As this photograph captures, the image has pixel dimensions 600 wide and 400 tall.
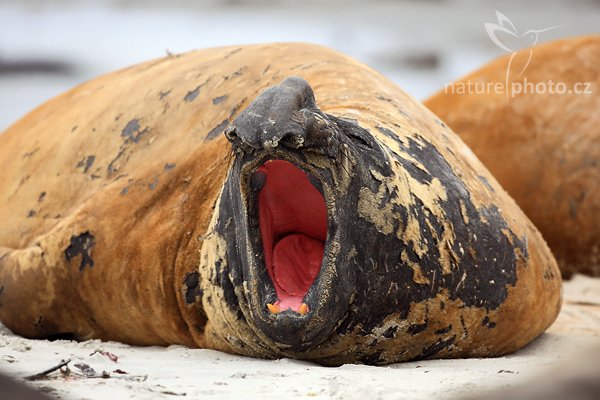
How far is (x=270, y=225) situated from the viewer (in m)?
3.16

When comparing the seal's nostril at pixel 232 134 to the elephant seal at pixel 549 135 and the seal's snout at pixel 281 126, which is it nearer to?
the seal's snout at pixel 281 126

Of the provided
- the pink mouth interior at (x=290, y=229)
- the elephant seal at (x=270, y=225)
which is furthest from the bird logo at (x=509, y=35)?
the pink mouth interior at (x=290, y=229)

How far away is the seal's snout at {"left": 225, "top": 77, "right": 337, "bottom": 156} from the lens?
9.38ft

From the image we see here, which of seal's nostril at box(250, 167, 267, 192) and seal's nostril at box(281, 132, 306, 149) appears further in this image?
seal's nostril at box(250, 167, 267, 192)

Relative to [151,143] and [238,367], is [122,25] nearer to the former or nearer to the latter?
[151,143]

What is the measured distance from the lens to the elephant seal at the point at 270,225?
3.06 metres

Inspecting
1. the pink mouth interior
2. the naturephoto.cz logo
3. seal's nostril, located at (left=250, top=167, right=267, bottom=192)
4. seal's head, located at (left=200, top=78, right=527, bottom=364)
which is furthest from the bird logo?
seal's nostril, located at (left=250, top=167, right=267, bottom=192)

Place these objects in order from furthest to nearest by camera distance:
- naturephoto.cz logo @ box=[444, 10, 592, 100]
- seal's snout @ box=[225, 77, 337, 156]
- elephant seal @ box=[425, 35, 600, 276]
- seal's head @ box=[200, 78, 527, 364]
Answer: naturephoto.cz logo @ box=[444, 10, 592, 100], elephant seal @ box=[425, 35, 600, 276], seal's head @ box=[200, 78, 527, 364], seal's snout @ box=[225, 77, 337, 156]

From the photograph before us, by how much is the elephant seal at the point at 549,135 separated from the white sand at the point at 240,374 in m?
1.99

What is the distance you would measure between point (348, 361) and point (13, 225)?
6.26ft

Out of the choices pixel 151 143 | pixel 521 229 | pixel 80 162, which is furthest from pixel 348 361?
pixel 80 162

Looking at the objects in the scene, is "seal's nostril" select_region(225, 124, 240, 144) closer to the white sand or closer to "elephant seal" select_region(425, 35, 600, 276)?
the white sand

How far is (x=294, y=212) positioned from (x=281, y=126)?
406mm

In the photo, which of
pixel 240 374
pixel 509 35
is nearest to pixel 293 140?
pixel 240 374
